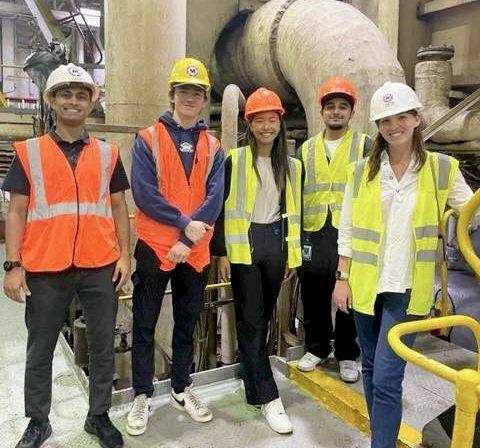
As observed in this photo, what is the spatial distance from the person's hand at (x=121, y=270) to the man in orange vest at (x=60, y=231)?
0.02 meters

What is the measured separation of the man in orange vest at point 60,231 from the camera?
184 cm

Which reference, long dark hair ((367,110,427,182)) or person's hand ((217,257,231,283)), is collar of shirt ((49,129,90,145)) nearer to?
person's hand ((217,257,231,283))

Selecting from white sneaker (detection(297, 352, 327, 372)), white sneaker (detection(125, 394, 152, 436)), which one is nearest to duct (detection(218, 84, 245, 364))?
white sneaker (detection(297, 352, 327, 372))

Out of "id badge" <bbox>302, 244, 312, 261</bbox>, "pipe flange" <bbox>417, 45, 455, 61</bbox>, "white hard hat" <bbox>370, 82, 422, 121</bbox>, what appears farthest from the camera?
"pipe flange" <bbox>417, 45, 455, 61</bbox>

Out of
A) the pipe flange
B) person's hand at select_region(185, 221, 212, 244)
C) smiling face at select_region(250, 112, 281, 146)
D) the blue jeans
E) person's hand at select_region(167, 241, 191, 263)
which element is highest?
the pipe flange

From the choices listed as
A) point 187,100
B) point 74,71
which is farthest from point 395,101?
point 74,71

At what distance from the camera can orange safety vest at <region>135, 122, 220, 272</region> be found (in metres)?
2.10

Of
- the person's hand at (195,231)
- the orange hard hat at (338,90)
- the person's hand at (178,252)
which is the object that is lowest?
the person's hand at (178,252)

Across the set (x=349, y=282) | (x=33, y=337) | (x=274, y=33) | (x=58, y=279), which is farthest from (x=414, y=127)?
(x=274, y=33)

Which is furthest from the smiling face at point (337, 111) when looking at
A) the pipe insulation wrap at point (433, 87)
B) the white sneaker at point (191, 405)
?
the pipe insulation wrap at point (433, 87)

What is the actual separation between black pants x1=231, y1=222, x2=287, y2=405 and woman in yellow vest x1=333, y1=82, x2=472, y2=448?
56 cm

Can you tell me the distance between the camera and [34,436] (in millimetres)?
1977

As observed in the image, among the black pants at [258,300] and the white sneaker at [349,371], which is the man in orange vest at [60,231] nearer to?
the black pants at [258,300]

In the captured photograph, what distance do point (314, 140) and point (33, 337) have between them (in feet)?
5.44
